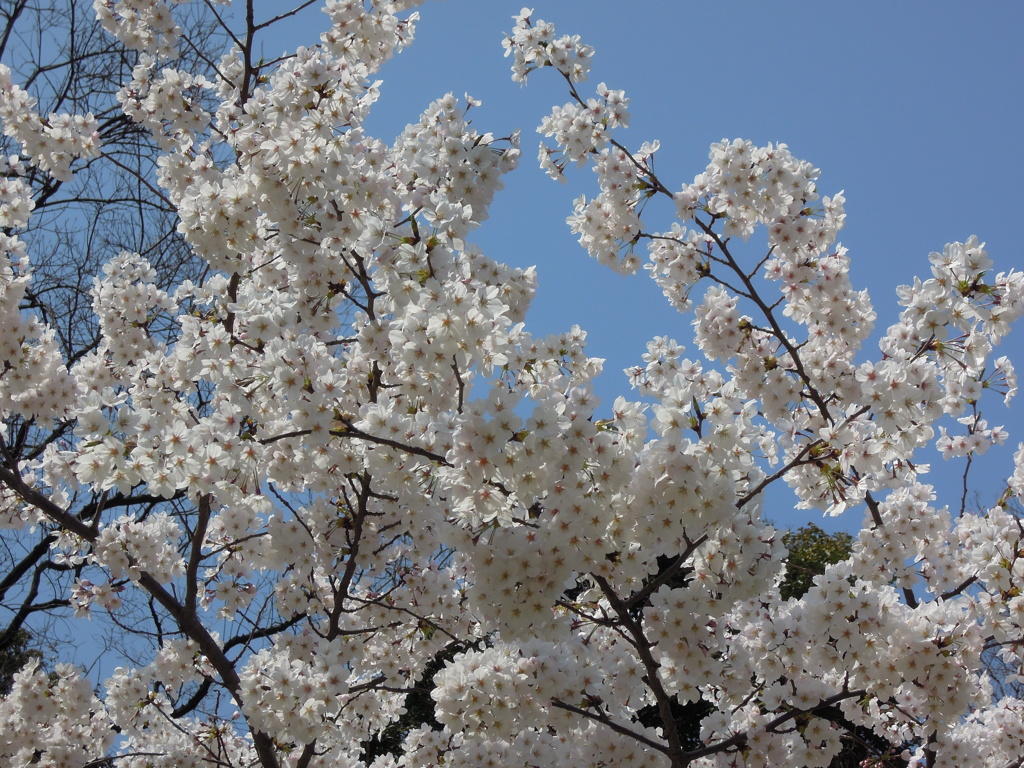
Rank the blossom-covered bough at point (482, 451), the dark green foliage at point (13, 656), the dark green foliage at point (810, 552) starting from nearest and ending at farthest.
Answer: the blossom-covered bough at point (482, 451), the dark green foliage at point (13, 656), the dark green foliage at point (810, 552)

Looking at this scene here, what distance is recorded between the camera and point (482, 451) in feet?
9.84

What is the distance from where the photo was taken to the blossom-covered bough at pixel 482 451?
3.30 m

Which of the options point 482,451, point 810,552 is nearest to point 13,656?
point 482,451

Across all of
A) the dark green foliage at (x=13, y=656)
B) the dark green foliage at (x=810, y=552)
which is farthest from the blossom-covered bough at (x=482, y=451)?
the dark green foliage at (x=810, y=552)

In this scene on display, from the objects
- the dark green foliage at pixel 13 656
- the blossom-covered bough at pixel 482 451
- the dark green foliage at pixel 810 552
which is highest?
the dark green foliage at pixel 13 656

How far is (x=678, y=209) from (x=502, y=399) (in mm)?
2646

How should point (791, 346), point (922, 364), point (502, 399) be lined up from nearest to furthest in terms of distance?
point (502, 399) → point (922, 364) → point (791, 346)

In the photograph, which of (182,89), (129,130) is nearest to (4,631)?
(129,130)

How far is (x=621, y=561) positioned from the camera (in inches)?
141

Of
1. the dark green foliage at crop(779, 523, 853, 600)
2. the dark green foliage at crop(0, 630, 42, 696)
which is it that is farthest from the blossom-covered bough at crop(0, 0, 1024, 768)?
the dark green foliage at crop(779, 523, 853, 600)

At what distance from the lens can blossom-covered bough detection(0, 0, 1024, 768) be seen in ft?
10.8

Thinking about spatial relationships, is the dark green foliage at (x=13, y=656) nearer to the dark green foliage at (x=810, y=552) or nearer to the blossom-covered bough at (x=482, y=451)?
the blossom-covered bough at (x=482, y=451)

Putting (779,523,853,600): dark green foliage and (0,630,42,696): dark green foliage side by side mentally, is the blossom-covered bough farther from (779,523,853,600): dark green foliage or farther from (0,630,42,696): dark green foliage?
(779,523,853,600): dark green foliage

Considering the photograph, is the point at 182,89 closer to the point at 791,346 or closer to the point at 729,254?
the point at 729,254
